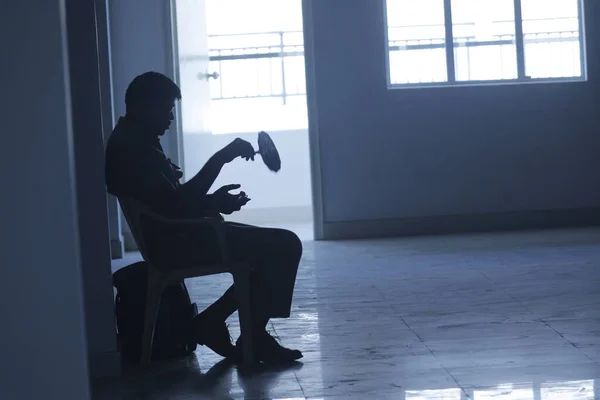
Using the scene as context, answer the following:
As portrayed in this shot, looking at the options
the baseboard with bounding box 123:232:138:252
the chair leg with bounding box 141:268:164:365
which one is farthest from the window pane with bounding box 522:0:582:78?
the chair leg with bounding box 141:268:164:365

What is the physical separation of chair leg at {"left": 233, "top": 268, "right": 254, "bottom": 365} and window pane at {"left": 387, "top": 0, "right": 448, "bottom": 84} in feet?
14.0

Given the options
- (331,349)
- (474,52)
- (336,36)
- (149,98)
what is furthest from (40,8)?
(474,52)

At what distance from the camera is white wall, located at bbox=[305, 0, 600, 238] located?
6867mm

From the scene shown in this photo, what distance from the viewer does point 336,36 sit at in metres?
6.83

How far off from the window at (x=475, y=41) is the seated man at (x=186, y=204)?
4.13m

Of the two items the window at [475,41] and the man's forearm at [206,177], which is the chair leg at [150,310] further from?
the window at [475,41]

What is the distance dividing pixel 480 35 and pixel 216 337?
15.0 feet

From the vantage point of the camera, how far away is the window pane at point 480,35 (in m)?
7.07

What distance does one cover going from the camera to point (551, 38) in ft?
23.4

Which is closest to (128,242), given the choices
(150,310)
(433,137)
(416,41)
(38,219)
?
(433,137)

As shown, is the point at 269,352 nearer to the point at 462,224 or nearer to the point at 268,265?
the point at 268,265

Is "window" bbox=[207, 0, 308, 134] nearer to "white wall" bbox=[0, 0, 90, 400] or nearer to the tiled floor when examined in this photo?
the tiled floor

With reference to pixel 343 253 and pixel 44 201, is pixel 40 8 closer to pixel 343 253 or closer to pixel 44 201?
pixel 44 201

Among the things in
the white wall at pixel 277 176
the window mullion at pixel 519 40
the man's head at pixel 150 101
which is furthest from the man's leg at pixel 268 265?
the white wall at pixel 277 176
